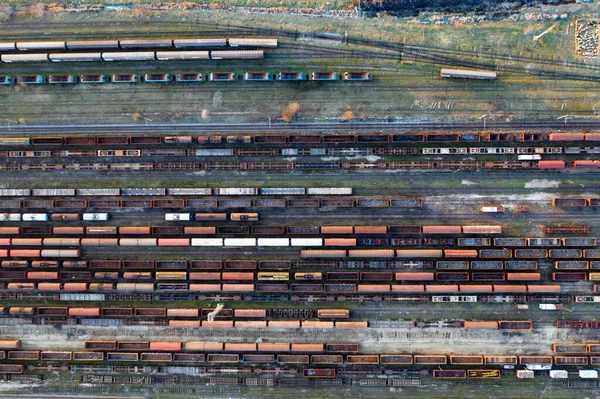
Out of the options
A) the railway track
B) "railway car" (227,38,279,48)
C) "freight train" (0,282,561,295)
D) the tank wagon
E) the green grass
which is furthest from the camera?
"railway car" (227,38,279,48)

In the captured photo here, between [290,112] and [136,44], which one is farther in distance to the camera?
[136,44]

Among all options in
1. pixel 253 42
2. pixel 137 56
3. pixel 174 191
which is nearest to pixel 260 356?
pixel 174 191

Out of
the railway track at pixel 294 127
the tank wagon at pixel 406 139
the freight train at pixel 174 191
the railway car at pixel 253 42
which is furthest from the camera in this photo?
the railway car at pixel 253 42

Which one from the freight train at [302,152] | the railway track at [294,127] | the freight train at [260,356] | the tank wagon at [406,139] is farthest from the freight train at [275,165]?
the freight train at [260,356]

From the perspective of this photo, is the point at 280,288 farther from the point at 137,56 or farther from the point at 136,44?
the point at 136,44

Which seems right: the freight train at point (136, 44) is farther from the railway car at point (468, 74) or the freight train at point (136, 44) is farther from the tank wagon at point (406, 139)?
the railway car at point (468, 74)

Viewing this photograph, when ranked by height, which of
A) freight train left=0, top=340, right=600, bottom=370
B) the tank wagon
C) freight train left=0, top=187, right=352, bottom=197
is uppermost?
the tank wagon

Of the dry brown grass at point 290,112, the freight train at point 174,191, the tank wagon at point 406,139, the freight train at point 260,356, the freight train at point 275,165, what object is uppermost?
the dry brown grass at point 290,112

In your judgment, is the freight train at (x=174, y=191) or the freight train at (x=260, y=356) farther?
the freight train at (x=174, y=191)

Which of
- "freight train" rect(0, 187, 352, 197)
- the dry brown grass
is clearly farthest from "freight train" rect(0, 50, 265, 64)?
"freight train" rect(0, 187, 352, 197)

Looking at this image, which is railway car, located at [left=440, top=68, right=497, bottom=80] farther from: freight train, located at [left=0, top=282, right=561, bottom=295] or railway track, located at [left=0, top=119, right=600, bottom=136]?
freight train, located at [left=0, top=282, right=561, bottom=295]

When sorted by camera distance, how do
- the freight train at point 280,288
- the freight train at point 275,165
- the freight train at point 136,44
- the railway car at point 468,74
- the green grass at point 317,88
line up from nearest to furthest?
1. the freight train at point 280,288
2. the freight train at point 275,165
3. the railway car at point 468,74
4. the green grass at point 317,88
5. the freight train at point 136,44

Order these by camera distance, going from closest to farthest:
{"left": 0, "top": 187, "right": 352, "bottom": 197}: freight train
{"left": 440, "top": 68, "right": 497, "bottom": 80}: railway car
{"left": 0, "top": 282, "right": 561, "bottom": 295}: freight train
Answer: {"left": 0, "top": 282, "right": 561, "bottom": 295}: freight train < {"left": 440, "top": 68, "right": 497, "bottom": 80}: railway car < {"left": 0, "top": 187, "right": 352, "bottom": 197}: freight train

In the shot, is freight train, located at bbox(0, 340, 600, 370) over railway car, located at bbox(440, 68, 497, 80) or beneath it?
beneath
